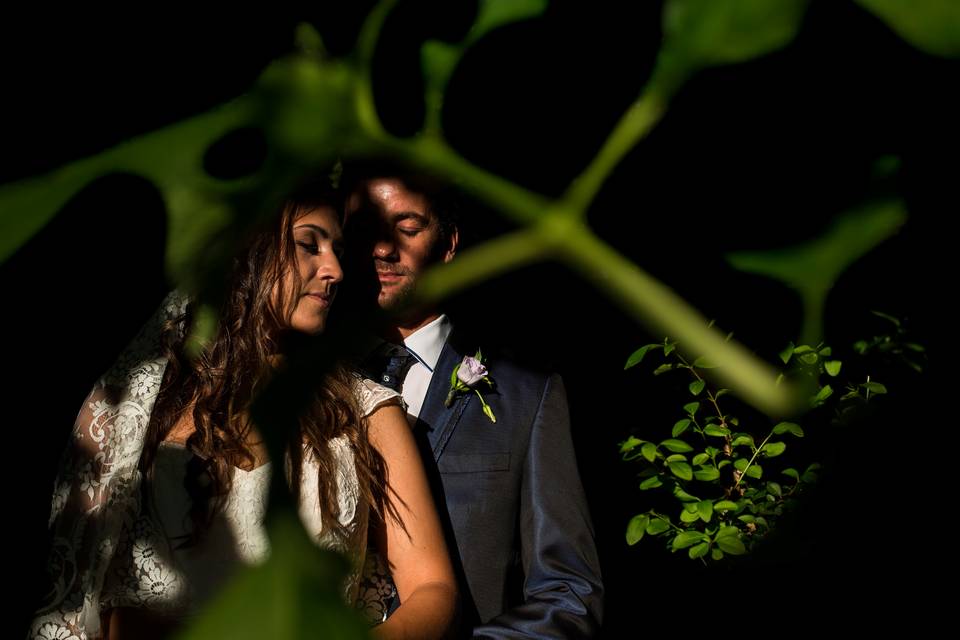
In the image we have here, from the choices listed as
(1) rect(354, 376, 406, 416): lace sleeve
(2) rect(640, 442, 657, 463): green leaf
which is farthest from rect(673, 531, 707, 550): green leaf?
(1) rect(354, 376, 406, 416): lace sleeve

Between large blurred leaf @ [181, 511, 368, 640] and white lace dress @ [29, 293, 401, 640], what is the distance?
1.21 m

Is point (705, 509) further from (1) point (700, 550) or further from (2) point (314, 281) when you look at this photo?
(2) point (314, 281)

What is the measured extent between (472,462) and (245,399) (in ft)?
1.24

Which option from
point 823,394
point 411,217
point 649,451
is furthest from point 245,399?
point 823,394

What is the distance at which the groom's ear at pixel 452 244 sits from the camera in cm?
172

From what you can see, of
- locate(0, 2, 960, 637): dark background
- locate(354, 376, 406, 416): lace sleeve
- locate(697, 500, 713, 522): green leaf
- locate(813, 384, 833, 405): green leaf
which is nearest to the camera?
locate(0, 2, 960, 637): dark background

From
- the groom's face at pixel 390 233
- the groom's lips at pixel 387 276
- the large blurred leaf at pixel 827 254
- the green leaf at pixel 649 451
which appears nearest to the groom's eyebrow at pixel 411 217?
the groom's face at pixel 390 233

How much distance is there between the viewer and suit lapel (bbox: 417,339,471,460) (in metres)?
1.61

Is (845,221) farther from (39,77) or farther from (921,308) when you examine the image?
(39,77)

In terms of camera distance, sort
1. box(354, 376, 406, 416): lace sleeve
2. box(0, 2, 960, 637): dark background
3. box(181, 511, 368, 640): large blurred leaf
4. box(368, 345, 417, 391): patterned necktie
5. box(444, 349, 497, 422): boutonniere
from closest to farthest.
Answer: box(181, 511, 368, 640): large blurred leaf < box(0, 2, 960, 637): dark background < box(354, 376, 406, 416): lace sleeve < box(444, 349, 497, 422): boutonniere < box(368, 345, 417, 391): patterned necktie

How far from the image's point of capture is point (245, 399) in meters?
1.45

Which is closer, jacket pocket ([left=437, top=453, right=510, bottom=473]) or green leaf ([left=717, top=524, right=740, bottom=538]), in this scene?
green leaf ([left=717, top=524, right=740, bottom=538])

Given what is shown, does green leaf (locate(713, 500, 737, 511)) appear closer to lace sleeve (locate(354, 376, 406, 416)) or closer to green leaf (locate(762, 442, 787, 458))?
green leaf (locate(762, 442, 787, 458))

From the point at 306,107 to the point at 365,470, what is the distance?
49.6 inches
